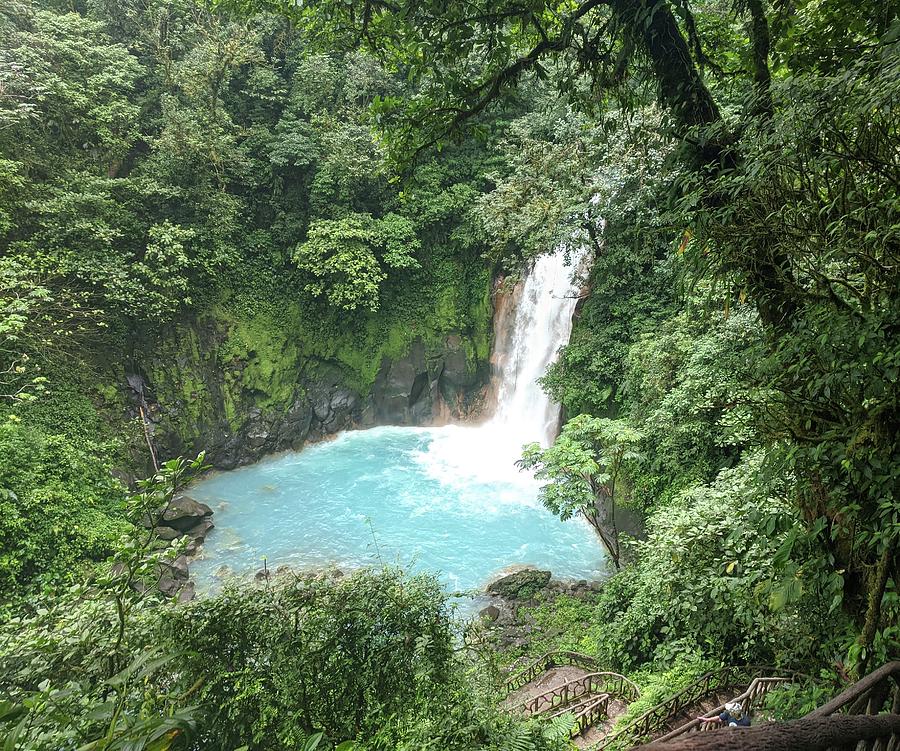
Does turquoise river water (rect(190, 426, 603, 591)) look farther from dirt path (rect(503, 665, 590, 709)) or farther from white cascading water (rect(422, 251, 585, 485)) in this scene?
dirt path (rect(503, 665, 590, 709))

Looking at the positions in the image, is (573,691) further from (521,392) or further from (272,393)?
(272,393)

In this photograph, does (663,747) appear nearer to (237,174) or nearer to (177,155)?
(177,155)

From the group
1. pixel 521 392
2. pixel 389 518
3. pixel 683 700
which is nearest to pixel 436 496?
pixel 389 518

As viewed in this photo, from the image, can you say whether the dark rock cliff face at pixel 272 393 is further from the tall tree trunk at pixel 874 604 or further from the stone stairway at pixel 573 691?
the tall tree trunk at pixel 874 604

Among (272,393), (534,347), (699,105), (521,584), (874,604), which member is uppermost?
(699,105)

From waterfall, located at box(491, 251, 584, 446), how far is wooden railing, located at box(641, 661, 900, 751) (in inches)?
442

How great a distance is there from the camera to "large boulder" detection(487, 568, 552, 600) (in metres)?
9.24

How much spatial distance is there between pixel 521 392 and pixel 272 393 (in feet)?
25.5

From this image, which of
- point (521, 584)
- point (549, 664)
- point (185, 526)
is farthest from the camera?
point (185, 526)

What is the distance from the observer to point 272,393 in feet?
50.6

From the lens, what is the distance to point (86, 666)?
10.2 ft

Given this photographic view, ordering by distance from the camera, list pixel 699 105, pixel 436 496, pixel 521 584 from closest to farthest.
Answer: pixel 699 105, pixel 521 584, pixel 436 496

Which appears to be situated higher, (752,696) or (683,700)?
(752,696)

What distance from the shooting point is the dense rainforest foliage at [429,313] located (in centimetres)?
250
